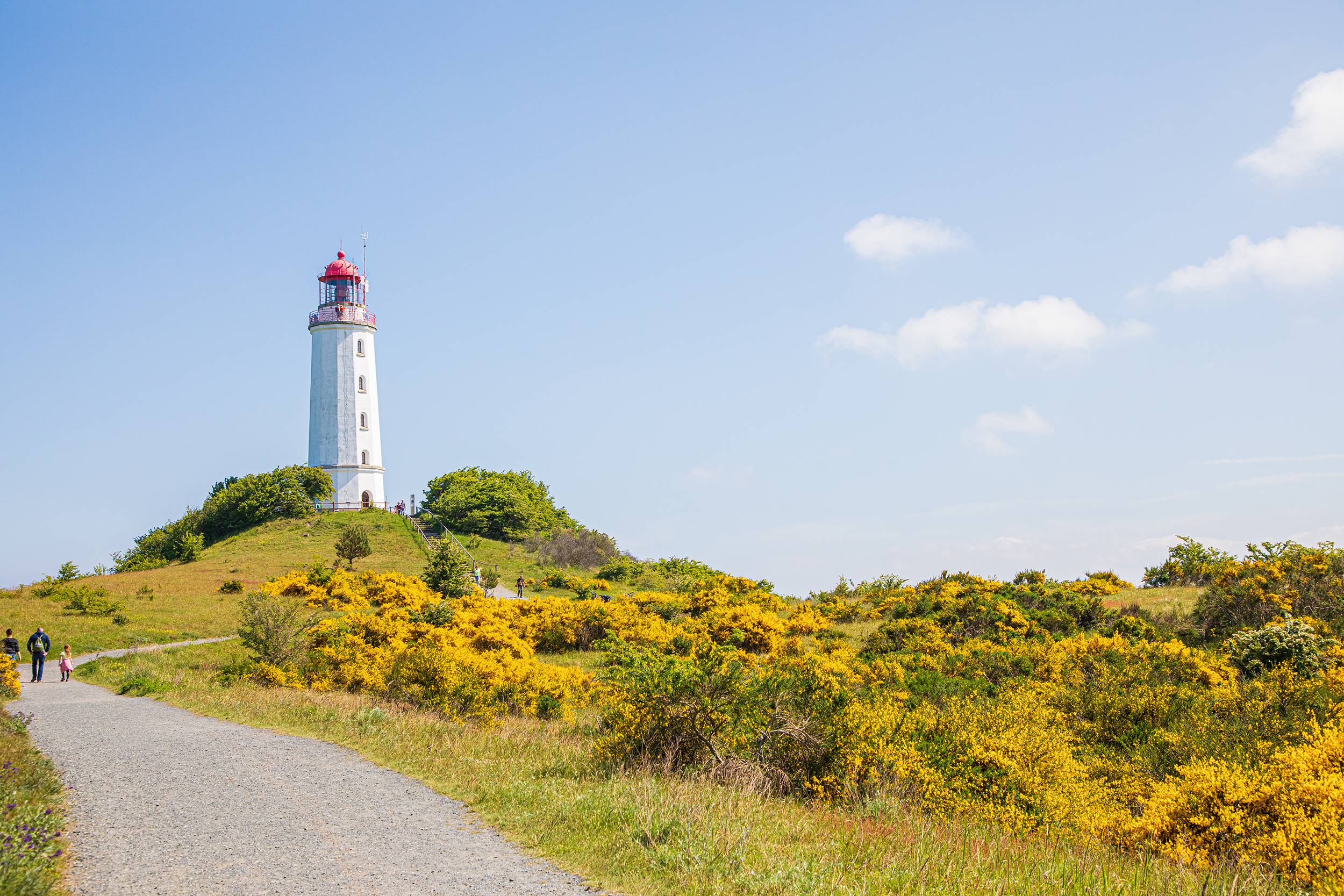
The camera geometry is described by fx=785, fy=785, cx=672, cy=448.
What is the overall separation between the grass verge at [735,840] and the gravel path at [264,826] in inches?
15.0

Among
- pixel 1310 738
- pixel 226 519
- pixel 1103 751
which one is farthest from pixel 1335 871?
pixel 226 519

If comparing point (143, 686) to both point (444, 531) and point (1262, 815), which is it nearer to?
point (1262, 815)

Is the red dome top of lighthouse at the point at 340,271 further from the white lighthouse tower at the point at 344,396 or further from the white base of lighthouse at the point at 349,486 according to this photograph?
the white base of lighthouse at the point at 349,486

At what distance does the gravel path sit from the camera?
5867 millimetres

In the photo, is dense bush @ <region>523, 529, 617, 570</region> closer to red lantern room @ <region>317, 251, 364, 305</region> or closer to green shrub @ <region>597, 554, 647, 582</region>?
green shrub @ <region>597, 554, 647, 582</region>

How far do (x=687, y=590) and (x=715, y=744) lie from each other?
100 ft

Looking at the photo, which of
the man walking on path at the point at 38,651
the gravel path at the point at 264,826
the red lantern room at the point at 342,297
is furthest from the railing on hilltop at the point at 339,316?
the gravel path at the point at 264,826

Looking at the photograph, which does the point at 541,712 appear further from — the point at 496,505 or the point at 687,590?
the point at 496,505

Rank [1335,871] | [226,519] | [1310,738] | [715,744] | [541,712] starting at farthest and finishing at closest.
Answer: [226,519] → [541,712] → [715,744] → [1310,738] → [1335,871]

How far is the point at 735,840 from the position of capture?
616cm

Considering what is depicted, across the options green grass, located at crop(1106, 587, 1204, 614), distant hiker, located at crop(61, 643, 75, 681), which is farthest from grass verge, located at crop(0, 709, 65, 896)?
green grass, located at crop(1106, 587, 1204, 614)

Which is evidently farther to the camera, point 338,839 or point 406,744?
point 406,744

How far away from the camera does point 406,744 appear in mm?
10336

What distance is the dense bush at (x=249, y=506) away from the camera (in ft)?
175
